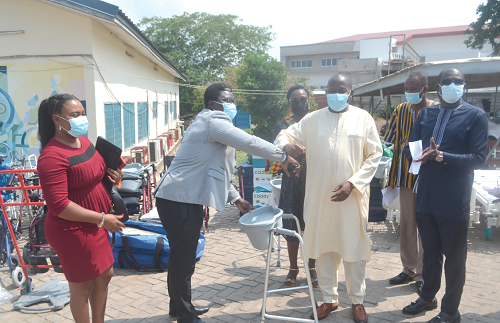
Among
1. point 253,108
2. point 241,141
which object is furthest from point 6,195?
point 253,108

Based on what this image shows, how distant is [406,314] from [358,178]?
1426 millimetres

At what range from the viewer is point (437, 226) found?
3.29m

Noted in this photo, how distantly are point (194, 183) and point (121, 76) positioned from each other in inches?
360

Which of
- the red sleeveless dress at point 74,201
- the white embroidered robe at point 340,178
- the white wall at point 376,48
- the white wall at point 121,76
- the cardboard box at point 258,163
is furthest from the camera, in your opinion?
the white wall at point 376,48

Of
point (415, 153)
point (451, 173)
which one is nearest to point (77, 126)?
point (415, 153)

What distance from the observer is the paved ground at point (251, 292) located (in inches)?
141

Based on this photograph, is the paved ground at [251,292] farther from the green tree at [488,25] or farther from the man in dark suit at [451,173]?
the green tree at [488,25]

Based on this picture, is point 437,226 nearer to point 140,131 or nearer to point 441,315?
point 441,315

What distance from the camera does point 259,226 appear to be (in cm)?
288

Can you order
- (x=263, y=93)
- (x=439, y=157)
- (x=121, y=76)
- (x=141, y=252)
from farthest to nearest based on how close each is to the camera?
1. (x=263, y=93)
2. (x=121, y=76)
3. (x=141, y=252)
4. (x=439, y=157)

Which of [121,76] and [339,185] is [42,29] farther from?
[339,185]

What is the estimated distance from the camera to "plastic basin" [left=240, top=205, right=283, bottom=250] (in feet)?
9.48

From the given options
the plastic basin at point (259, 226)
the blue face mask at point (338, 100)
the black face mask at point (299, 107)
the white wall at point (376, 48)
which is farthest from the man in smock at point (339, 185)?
the white wall at point (376, 48)

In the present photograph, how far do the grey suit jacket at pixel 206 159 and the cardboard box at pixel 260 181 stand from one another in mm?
3759
